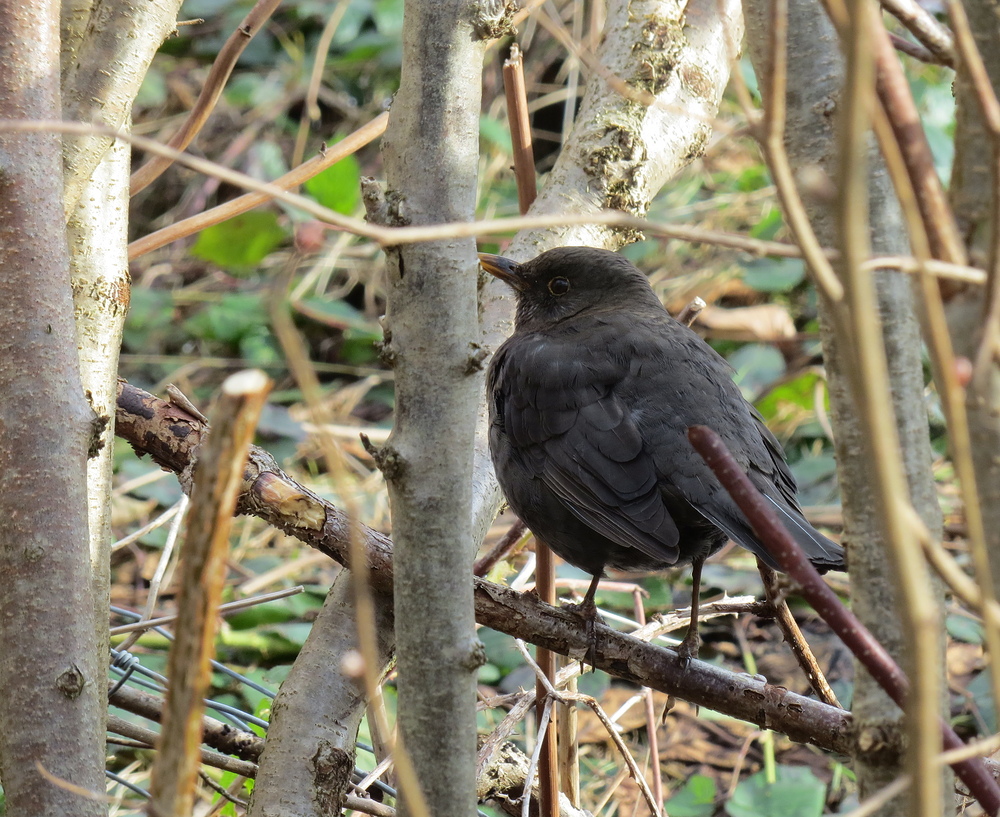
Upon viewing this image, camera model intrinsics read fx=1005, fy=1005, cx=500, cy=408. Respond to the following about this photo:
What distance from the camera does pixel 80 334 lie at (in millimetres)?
2066

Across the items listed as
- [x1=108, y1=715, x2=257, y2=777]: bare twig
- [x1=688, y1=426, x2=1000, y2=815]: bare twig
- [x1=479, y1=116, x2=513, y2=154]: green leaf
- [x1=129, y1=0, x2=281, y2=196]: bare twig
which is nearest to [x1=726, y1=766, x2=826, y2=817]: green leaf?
[x1=108, y1=715, x2=257, y2=777]: bare twig

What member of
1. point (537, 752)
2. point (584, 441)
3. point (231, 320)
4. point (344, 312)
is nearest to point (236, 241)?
point (231, 320)

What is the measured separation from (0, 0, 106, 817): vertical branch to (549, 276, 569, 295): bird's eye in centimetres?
193

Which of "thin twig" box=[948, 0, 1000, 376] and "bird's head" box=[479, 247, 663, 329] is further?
"bird's head" box=[479, 247, 663, 329]

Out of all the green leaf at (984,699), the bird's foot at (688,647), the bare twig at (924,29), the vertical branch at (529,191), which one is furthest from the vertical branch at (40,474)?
the green leaf at (984,699)

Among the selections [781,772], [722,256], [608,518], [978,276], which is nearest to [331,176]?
[722,256]

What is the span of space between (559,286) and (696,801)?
1846 millimetres

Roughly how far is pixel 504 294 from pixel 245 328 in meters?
3.61

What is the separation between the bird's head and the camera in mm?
3398

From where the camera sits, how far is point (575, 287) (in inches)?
141

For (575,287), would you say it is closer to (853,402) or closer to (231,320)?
(853,402)

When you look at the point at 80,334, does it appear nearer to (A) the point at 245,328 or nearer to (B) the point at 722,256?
(A) the point at 245,328

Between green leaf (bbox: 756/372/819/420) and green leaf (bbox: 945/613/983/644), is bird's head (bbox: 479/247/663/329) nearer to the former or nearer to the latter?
green leaf (bbox: 945/613/983/644)

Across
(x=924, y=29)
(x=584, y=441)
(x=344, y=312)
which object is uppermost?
(x=924, y=29)
